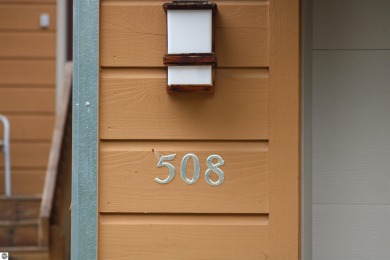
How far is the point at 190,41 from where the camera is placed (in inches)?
149

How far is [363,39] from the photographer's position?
4.15m

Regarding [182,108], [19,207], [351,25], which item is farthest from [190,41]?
[19,207]

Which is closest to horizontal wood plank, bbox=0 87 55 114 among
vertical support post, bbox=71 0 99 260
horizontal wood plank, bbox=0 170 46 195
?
horizontal wood plank, bbox=0 170 46 195

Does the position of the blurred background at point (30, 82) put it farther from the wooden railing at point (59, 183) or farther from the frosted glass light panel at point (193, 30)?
the frosted glass light panel at point (193, 30)

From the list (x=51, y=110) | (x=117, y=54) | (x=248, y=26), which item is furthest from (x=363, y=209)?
(x=51, y=110)

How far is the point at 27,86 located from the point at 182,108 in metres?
3.94

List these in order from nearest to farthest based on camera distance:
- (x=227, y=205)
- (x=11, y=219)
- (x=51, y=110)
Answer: (x=227, y=205), (x=11, y=219), (x=51, y=110)

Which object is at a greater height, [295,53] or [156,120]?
[295,53]

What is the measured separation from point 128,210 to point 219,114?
0.64 m

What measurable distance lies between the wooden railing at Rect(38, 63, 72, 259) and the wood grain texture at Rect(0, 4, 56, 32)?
0.91 m

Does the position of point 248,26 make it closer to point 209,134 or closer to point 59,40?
point 209,134

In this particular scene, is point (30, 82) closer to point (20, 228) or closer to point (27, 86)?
point (27, 86)

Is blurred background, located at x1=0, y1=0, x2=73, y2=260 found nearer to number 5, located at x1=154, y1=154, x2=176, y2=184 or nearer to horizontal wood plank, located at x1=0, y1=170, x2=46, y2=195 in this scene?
horizontal wood plank, located at x1=0, y1=170, x2=46, y2=195

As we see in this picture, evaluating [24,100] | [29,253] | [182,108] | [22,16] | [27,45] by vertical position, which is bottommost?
[29,253]
